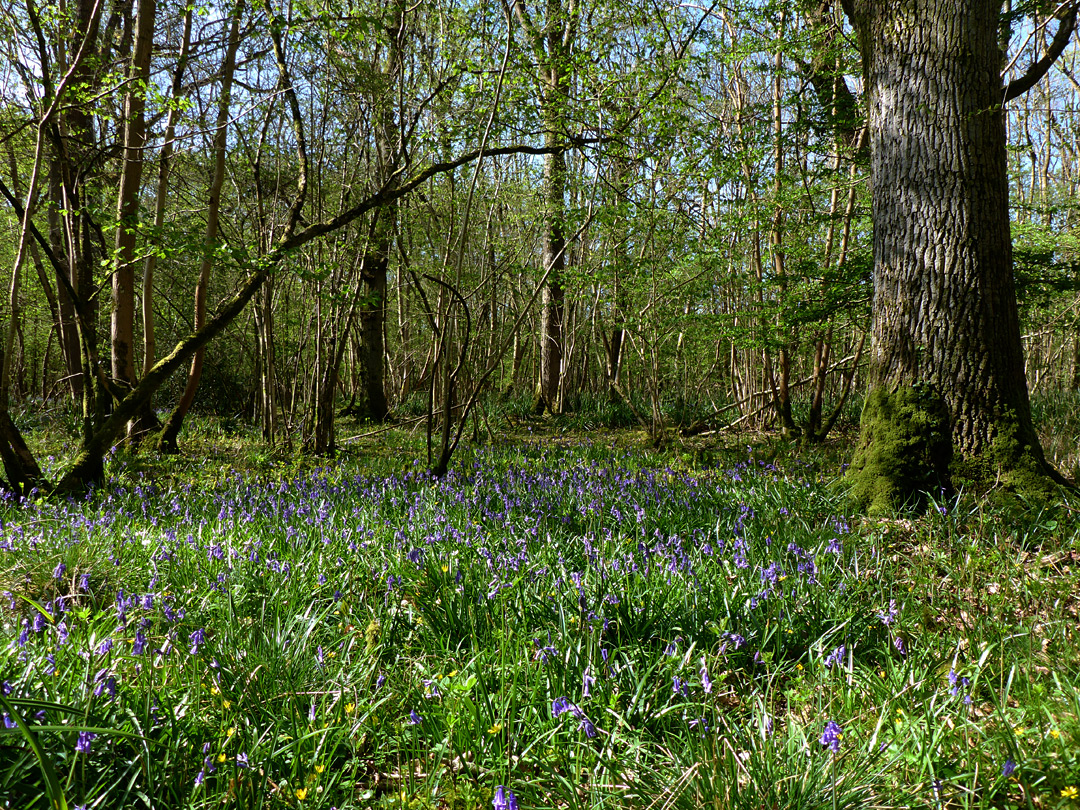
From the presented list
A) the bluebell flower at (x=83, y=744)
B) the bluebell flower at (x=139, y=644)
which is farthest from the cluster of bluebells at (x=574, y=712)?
the bluebell flower at (x=139, y=644)

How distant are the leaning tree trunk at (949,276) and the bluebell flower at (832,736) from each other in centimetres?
276

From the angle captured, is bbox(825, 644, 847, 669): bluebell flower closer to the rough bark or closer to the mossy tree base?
A: the mossy tree base

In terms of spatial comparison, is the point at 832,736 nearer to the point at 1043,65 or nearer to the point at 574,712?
the point at 574,712

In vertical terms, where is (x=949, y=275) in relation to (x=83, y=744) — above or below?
above

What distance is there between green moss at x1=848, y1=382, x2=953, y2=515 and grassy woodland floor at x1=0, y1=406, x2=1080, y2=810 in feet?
0.87

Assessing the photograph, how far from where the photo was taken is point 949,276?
3.92m

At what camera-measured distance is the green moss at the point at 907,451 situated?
392 cm

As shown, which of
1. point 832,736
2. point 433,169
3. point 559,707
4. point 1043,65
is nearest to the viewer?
point 832,736

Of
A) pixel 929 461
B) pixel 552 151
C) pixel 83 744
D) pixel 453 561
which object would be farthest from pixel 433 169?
pixel 83 744

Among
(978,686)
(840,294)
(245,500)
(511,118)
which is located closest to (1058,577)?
(978,686)

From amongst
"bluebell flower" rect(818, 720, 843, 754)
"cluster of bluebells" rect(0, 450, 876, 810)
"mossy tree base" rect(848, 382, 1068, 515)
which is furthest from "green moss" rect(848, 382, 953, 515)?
"bluebell flower" rect(818, 720, 843, 754)

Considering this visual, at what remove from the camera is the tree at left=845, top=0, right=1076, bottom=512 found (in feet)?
12.6

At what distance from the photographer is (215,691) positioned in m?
1.97

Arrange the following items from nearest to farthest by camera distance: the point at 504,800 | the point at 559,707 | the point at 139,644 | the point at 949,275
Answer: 1. the point at 504,800
2. the point at 559,707
3. the point at 139,644
4. the point at 949,275
